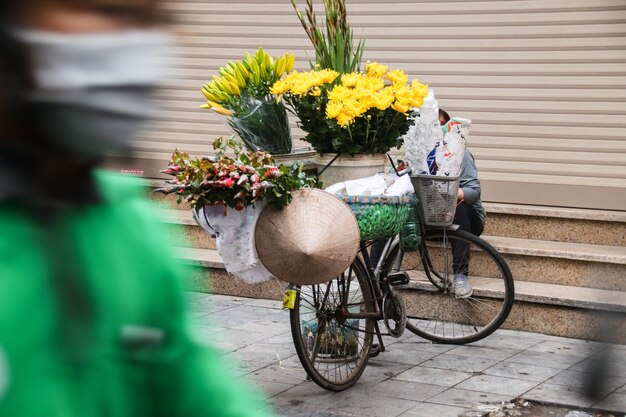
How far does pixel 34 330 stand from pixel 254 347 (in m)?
6.58

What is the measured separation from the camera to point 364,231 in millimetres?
5961

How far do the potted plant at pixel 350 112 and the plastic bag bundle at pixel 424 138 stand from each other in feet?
1.05

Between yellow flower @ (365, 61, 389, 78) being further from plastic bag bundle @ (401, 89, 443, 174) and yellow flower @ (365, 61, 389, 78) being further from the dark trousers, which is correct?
the dark trousers

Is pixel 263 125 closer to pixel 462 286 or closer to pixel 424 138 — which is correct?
pixel 424 138

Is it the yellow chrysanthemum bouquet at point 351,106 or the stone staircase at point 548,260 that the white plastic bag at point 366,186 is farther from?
the stone staircase at point 548,260

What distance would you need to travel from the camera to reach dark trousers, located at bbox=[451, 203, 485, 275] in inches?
303

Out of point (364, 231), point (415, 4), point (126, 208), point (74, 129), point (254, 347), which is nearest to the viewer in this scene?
point (74, 129)

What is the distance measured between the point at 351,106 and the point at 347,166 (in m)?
0.45

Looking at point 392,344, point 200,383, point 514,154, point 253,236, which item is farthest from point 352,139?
point 200,383

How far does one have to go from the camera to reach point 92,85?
105 cm

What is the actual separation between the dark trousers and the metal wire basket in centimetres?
71

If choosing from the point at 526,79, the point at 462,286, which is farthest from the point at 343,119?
the point at 526,79

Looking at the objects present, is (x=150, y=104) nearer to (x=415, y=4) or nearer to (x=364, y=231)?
Result: (x=364, y=231)

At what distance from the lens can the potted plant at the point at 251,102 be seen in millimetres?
6078
